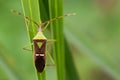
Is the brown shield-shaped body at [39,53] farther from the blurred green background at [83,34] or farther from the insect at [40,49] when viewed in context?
the blurred green background at [83,34]

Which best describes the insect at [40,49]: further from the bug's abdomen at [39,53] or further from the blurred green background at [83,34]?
the blurred green background at [83,34]

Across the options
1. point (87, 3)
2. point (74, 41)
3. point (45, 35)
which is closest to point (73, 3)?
point (87, 3)

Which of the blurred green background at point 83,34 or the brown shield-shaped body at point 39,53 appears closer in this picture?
the brown shield-shaped body at point 39,53

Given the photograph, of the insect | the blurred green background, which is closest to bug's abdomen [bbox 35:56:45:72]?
the insect

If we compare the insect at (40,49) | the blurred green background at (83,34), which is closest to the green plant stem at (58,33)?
the insect at (40,49)

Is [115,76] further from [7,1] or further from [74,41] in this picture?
[7,1]

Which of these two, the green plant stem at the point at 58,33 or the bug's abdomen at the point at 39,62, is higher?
the green plant stem at the point at 58,33

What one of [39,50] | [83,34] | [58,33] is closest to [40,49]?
[39,50]

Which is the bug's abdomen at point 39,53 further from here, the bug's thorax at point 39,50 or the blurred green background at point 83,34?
the blurred green background at point 83,34

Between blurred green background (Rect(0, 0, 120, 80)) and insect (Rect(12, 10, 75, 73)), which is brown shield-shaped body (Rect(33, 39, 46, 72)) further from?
blurred green background (Rect(0, 0, 120, 80))
